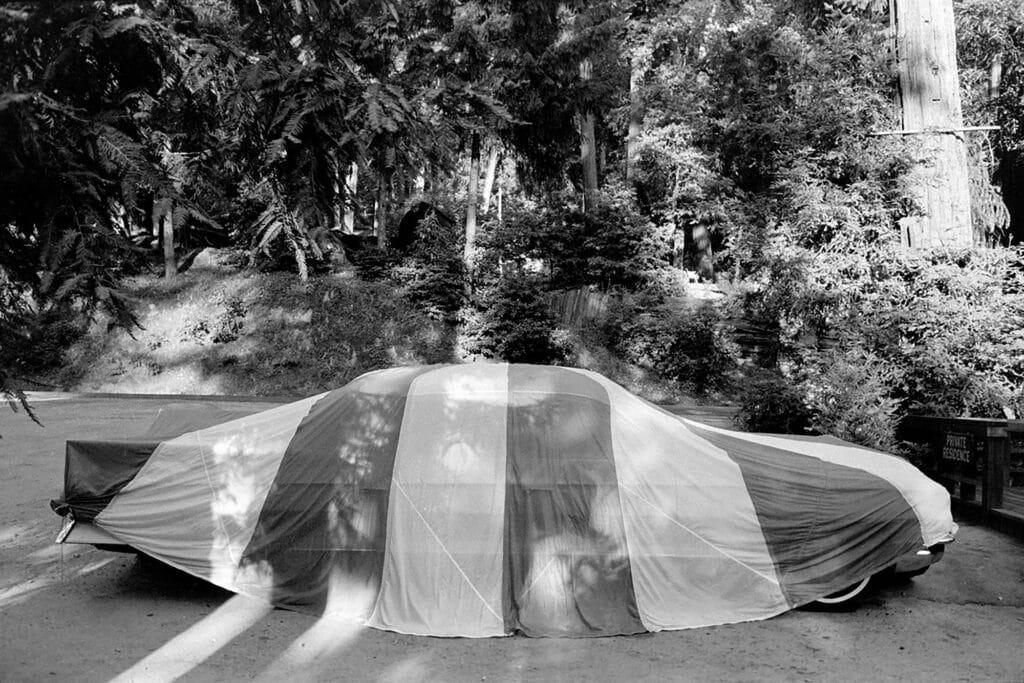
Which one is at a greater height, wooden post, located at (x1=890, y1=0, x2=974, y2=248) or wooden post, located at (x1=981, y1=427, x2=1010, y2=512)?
wooden post, located at (x1=890, y1=0, x2=974, y2=248)

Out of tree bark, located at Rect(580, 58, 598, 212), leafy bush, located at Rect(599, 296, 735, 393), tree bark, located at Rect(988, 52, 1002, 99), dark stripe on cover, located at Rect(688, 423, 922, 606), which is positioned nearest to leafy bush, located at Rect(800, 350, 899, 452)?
dark stripe on cover, located at Rect(688, 423, 922, 606)

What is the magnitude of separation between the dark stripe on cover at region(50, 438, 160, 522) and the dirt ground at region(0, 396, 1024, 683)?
828mm

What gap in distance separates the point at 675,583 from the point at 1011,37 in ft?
83.5

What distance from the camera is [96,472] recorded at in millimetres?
6887

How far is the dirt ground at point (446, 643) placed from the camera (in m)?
5.62

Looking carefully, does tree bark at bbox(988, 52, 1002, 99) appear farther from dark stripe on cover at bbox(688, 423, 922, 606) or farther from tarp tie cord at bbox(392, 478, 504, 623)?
tarp tie cord at bbox(392, 478, 504, 623)

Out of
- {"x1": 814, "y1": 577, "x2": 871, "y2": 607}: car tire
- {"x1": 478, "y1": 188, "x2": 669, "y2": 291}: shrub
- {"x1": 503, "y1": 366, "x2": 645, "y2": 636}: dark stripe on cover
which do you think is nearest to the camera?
{"x1": 503, "y1": 366, "x2": 645, "y2": 636}: dark stripe on cover

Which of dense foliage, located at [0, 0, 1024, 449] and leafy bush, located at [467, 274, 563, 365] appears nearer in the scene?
dense foliage, located at [0, 0, 1024, 449]

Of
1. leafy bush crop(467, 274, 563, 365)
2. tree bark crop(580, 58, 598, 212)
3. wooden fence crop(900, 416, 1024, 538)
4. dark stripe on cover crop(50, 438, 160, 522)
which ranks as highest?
tree bark crop(580, 58, 598, 212)

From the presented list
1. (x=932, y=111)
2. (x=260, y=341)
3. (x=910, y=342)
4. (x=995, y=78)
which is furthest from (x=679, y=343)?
(x=995, y=78)

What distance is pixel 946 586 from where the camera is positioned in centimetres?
751

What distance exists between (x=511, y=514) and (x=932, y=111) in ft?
38.6

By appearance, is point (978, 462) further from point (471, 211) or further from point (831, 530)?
point (471, 211)

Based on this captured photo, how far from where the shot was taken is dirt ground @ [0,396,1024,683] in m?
5.62
